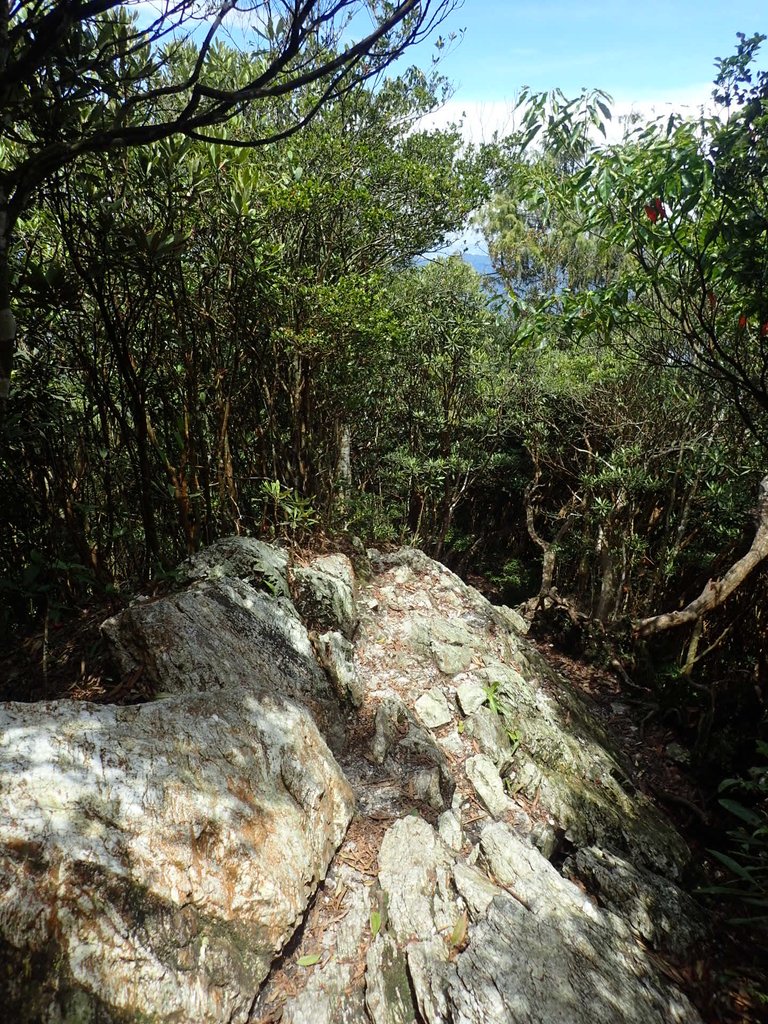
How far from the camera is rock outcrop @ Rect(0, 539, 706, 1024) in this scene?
2.04 metres

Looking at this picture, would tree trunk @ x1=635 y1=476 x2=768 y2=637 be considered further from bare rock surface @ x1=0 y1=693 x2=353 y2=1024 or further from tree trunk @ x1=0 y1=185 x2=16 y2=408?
tree trunk @ x1=0 y1=185 x2=16 y2=408

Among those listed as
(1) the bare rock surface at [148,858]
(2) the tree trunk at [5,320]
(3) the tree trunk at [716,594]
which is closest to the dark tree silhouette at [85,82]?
(2) the tree trunk at [5,320]

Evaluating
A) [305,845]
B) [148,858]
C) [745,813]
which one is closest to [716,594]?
[745,813]

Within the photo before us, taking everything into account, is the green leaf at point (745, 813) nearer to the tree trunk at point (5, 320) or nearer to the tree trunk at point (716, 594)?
the tree trunk at point (716, 594)

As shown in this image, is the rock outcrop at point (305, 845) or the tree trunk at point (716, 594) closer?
the rock outcrop at point (305, 845)

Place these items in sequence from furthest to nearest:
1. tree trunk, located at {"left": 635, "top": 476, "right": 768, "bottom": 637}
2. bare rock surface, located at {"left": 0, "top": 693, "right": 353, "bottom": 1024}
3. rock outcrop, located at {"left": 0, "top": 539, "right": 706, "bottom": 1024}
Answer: tree trunk, located at {"left": 635, "top": 476, "right": 768, "bottom": 637} < rock outcrop, located at {"left": 0, "top": 539, "right": 706, "bottom": 1024} < bare rock surface, located at {"left": 0, "top": 693, "right": 353, "bottom": 1024}

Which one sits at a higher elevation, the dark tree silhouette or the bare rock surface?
the dark tree silhouette

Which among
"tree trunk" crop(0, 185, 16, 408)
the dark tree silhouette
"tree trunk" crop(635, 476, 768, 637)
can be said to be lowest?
"tree trunk" crop(635, 476, 768, 637)

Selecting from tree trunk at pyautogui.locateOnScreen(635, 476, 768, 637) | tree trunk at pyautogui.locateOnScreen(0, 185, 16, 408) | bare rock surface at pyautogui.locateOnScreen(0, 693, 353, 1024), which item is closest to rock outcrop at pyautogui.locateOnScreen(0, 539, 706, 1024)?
bare rock surface at pyautogui.locateOnScreen(0, 693, 353, 1024)

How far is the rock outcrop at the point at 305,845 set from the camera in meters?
2.04

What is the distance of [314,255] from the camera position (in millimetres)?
5395

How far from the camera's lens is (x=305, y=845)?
112 inches

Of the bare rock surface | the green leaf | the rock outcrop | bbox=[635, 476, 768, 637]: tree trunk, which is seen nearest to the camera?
the bare rock surface

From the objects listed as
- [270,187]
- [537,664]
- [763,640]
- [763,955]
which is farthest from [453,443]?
[763,955]
